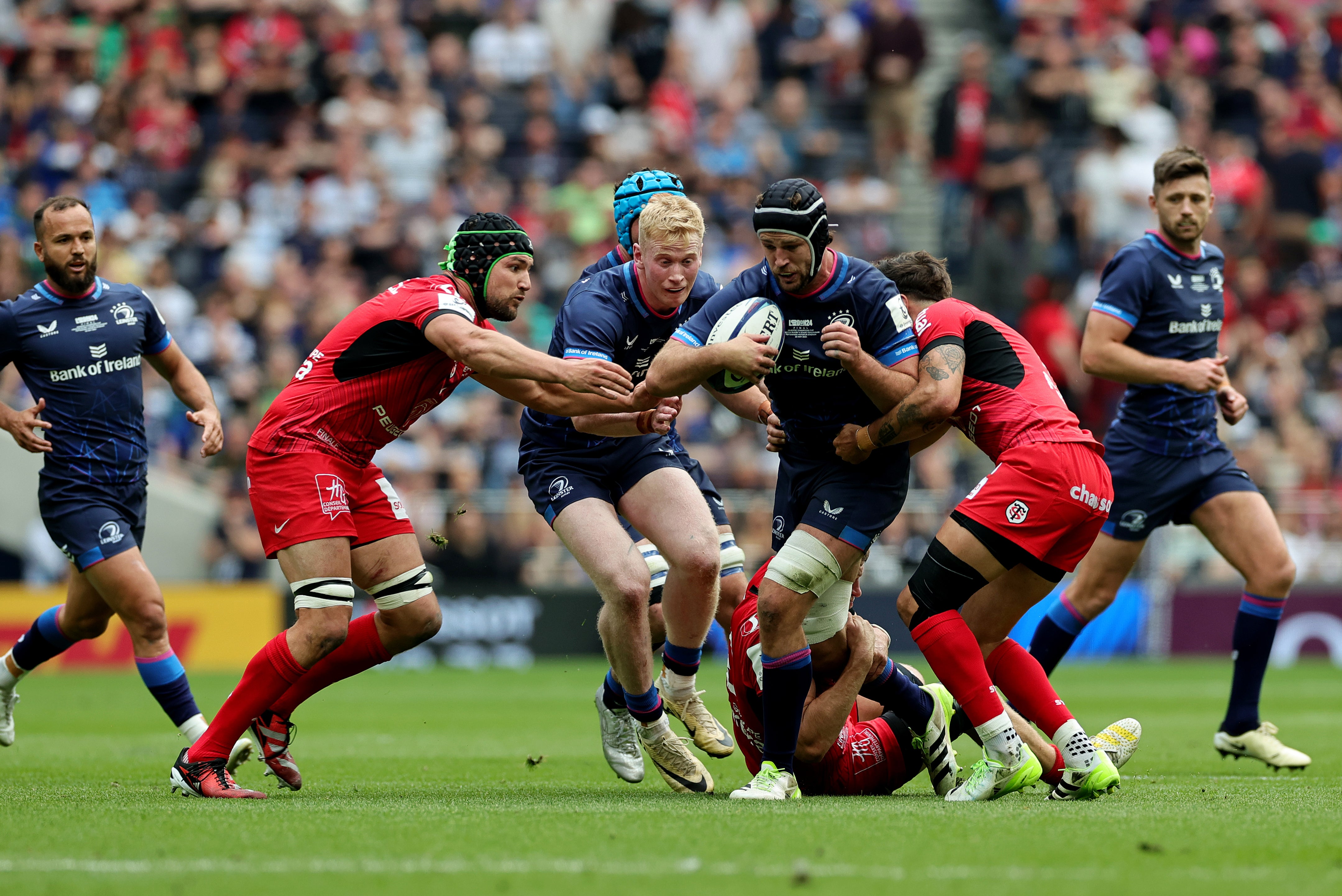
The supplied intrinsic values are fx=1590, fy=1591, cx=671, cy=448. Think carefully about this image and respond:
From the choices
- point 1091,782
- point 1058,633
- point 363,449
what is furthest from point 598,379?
point 1058,633

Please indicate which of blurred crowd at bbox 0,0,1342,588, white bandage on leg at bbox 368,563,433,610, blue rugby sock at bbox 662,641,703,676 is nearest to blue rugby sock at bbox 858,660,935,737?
blue rugby sock at bbox 662,641,703,676

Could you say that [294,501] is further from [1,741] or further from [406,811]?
[1,741]

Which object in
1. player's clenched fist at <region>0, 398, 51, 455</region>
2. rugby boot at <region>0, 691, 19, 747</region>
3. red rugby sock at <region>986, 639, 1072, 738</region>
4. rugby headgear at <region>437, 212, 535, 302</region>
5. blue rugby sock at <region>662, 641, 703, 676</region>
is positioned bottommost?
rugby boot at <region>0, 691, 19, 747</region>

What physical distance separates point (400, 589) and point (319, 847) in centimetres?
239

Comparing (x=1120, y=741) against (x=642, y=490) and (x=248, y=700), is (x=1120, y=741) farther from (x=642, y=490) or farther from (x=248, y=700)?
(x=248, y=700)

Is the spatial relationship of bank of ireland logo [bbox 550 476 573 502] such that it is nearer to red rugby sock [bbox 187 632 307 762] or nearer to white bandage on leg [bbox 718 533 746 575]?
white bandage on leg [bbox 718 533 746 575]

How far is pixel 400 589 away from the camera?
773 cm

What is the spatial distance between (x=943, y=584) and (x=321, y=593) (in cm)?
280

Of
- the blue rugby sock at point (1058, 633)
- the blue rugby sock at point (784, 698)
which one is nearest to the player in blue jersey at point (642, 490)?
the blue rugby sock at point (784, 698)

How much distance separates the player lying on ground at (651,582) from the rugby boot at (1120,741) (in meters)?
1.87

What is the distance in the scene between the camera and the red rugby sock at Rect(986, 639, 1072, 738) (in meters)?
7.04

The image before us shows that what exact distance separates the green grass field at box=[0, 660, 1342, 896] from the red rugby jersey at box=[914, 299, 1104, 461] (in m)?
1.63

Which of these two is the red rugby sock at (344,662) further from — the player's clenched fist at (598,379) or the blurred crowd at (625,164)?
the blurred crowd at (625,164)

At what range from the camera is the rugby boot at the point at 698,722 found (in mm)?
8125
